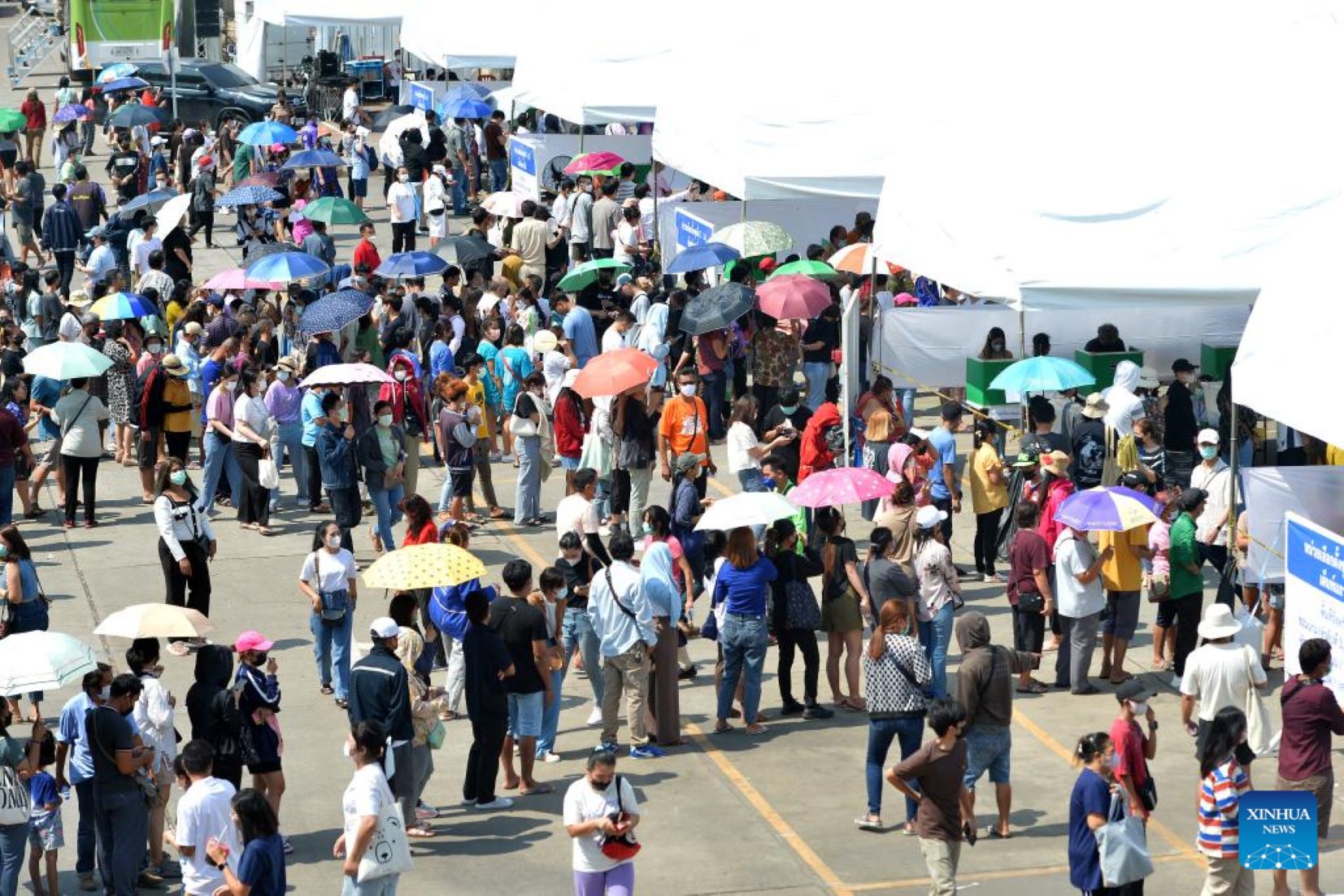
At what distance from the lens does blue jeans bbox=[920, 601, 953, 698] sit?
14828 mm

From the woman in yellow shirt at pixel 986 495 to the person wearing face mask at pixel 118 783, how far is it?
7.55m

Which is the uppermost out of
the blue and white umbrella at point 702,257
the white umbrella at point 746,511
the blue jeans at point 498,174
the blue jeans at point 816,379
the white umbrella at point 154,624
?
the blue jeans at point 498,174

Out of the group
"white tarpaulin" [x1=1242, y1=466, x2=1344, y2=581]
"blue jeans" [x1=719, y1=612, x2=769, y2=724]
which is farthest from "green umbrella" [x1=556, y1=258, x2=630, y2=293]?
"white tarpaulin" [x1=1242, y1=466, x2=1344, y2=581]

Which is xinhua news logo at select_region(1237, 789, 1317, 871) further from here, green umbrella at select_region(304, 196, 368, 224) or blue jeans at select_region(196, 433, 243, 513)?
green umbrella at select_region(304, 196, 368, 224)

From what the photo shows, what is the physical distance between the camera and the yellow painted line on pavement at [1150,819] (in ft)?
40.5

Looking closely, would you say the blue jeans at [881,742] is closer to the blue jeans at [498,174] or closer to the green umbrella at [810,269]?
the green umbrella at [810,269]

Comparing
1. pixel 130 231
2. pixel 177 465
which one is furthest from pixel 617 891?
pixel 130 231

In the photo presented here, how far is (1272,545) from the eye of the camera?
575 inches

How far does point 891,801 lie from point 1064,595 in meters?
2.38

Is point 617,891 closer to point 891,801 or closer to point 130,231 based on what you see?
point 891,801

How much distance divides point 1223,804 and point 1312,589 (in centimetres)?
296

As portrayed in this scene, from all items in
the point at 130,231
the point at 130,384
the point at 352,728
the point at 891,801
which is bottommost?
the point at 891,801

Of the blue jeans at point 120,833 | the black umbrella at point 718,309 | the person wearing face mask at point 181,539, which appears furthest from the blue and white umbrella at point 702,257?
the blue jeans at point 120,833

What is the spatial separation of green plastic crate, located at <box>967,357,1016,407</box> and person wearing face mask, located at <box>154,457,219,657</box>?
750cm
